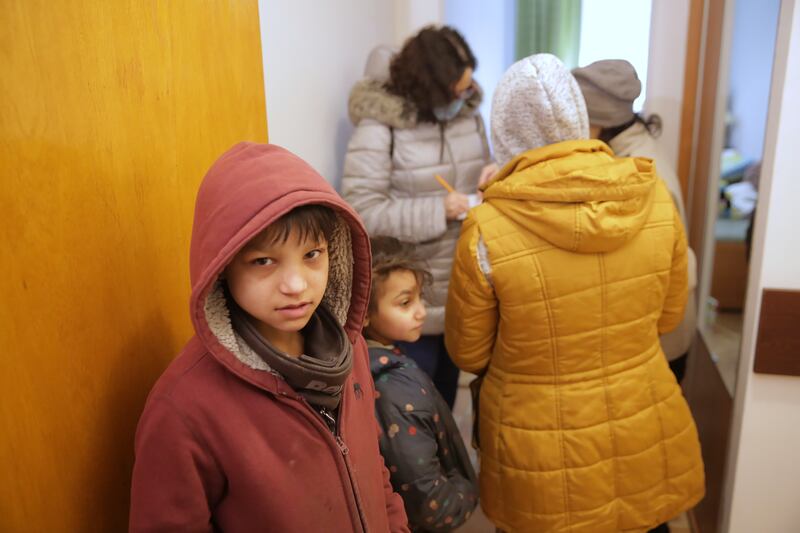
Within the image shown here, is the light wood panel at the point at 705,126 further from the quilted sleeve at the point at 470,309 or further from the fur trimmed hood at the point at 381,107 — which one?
the quilted sleeve at the point at 470,309

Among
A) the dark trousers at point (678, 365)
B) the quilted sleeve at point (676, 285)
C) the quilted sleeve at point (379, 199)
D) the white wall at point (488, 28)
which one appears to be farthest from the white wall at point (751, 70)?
the white wall at point (488, 28)

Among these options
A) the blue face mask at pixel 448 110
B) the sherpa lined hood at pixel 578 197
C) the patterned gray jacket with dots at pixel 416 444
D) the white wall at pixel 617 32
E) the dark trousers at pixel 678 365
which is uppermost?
the white wall at pixel 617 32

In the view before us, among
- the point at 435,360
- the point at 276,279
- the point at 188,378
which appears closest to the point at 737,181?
the point at 435,360

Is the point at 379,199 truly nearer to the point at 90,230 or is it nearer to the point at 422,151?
the point at 422,151

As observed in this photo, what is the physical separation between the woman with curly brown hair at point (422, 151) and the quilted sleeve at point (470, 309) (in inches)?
17.0

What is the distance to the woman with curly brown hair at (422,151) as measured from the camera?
1913mm

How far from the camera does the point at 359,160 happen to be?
6.36ft

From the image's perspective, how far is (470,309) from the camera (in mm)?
1452

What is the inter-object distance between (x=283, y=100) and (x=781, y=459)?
5.38 feet

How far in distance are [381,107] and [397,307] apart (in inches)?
32.1

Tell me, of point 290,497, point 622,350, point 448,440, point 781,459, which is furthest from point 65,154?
point 781,459

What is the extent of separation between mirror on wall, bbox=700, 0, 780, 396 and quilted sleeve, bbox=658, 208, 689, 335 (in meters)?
0.24

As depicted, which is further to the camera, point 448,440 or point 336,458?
point 448,440

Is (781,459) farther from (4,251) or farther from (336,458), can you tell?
(4,251)
